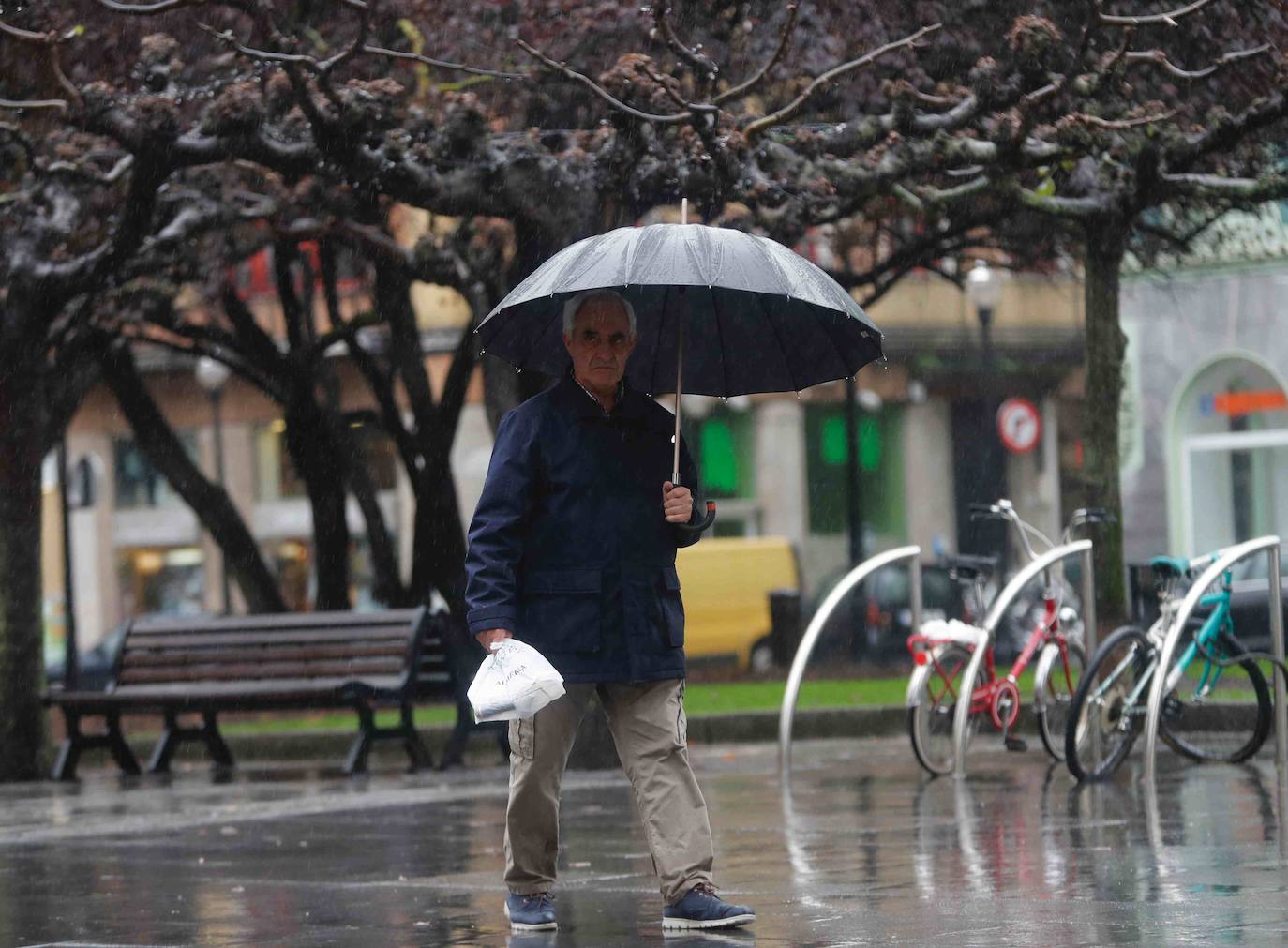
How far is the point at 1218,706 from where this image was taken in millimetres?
12680

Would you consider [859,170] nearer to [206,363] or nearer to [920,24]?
[920,24]

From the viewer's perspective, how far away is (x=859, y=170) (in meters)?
13.4

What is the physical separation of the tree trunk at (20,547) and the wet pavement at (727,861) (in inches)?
52.7

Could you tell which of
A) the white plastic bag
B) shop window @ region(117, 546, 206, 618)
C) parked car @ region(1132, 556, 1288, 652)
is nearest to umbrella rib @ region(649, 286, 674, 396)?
the white plastic bag

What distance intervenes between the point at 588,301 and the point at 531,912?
1.78 meters

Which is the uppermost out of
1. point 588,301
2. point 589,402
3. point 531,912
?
point 588,301

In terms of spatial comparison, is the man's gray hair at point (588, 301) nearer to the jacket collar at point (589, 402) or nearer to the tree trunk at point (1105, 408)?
the jacket collar at point (589, 402)

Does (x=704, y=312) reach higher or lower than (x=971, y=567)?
higher

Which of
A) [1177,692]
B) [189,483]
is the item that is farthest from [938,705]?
[189,483]

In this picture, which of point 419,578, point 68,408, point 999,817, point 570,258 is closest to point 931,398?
point 419,578

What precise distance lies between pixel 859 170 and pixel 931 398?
31186 millimetres

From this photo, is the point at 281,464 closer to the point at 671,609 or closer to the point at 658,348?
the point at 658,348

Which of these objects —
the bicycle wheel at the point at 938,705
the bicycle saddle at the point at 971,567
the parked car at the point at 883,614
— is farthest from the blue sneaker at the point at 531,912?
the parked car at the point at 883,614

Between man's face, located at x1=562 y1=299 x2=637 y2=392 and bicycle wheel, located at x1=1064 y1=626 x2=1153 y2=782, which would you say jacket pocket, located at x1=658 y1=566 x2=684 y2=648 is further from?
bicycle wheel, located at x1=1064 y1=626 x2=1153 y2=782
